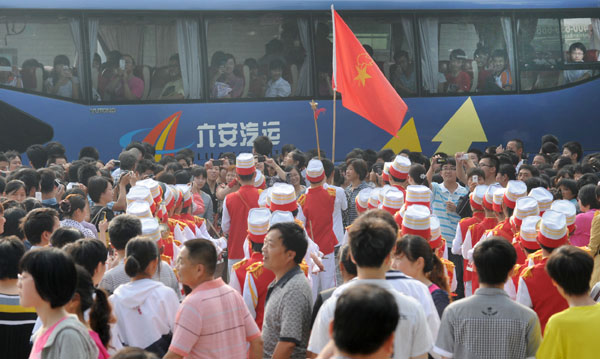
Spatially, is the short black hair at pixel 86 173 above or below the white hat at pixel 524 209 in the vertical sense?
above

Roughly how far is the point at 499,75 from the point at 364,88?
195 inches

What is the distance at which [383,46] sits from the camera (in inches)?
600

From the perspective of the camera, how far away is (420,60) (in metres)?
15.4

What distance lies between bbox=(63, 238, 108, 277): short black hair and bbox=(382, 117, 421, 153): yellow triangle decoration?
36.1 feet

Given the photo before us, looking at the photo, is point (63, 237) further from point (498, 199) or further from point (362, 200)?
point (362, 200)

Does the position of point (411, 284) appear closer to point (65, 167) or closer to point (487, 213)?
point (487, 213)

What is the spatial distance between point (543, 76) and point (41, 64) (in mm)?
9150

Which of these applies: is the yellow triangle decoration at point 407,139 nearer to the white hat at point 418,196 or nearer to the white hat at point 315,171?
the white hat at point 315,171

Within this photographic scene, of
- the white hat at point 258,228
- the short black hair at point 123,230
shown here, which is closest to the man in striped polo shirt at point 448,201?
the white hat at point 258,228

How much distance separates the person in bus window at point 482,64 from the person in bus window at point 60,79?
24.0 ft

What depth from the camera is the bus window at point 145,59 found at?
14.1m

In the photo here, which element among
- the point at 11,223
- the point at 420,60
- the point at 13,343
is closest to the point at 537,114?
the point at 420,60

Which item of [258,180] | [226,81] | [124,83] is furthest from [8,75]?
[258,180]

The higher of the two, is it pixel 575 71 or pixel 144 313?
pixel 575 71
